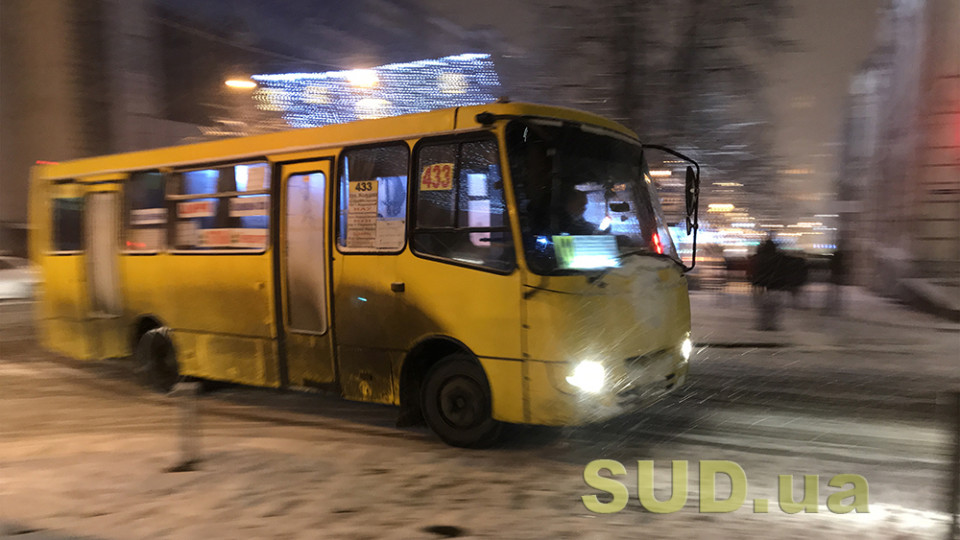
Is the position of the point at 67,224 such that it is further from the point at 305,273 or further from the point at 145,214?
the point at 305,273

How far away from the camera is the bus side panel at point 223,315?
6984 millimetres

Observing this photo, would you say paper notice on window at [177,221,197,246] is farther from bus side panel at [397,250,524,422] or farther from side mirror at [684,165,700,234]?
side mirror at [684,165,700,234]

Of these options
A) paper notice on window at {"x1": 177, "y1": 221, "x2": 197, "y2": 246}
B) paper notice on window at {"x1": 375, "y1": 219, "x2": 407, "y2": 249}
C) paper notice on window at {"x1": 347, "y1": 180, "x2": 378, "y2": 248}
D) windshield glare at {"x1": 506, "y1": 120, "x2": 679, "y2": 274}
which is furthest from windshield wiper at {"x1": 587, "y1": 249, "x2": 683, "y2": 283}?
paper notice on window at {"x1": 177, "y1": 221, "x2": 197, "y2": 246}

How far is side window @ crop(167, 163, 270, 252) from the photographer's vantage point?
23.0 feet

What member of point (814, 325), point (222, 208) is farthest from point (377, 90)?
point (814, 325)

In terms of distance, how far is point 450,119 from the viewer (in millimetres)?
5664

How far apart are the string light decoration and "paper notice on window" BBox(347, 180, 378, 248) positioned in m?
8.62

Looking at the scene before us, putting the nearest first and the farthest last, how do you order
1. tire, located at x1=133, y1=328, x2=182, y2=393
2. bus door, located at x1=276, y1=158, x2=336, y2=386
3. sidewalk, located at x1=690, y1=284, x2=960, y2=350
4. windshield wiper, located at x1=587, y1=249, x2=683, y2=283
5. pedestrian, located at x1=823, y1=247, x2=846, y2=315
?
windshield wiper, located at x1=587, y1=249, x2=683, y2=283
bus door, located at x1=276, y1=158, x2=336, y2=386
tire, located at x1=133, y1=328, x2=182, y2=393
sidewalk, located at x1=690, y1=284, x2=960, y2=350
pedestrian, located at x1=823, y1=247, x2=846, y2=315

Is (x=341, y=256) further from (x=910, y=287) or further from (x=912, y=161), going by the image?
(x=912, y=161)

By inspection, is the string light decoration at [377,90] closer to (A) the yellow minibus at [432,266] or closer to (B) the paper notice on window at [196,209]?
(B) the paper notice on window at [196,209]

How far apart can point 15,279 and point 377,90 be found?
1500 cm

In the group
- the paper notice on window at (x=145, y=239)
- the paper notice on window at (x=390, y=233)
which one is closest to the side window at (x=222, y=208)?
the paper notice on window at (x=145, y=239)

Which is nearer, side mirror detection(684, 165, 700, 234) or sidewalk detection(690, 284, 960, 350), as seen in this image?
side mirror detection(684, 165, 700, 234)

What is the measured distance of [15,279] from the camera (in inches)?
901
